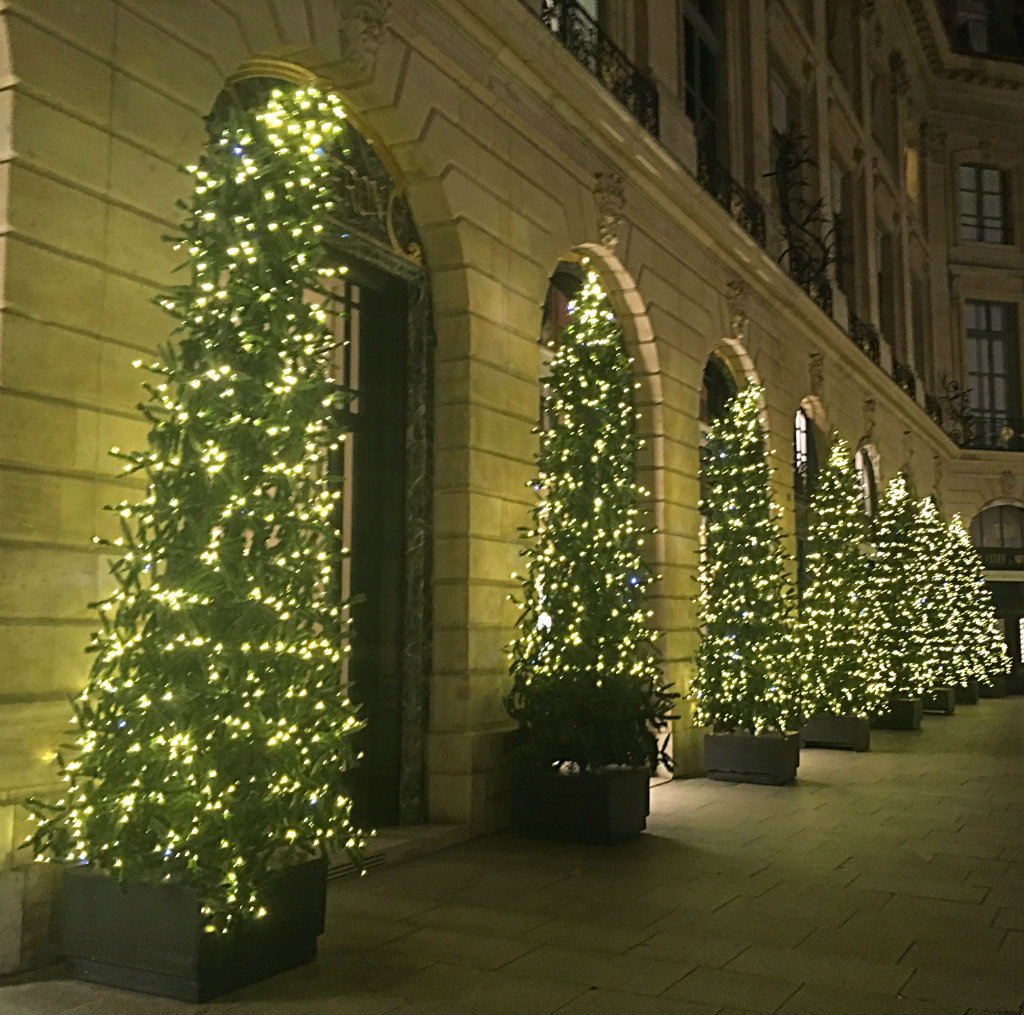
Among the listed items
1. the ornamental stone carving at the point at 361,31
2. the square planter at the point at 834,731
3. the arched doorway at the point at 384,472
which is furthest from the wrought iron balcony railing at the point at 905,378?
the ornamental stone carving at the point at 361,31

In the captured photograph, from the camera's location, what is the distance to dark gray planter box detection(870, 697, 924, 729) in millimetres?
18031

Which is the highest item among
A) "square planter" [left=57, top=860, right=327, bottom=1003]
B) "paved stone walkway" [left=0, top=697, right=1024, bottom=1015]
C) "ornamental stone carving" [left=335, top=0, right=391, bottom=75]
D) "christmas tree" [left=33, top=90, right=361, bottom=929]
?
"ornamental stone carving" [left=335, top=0, right=391, bottom=75]

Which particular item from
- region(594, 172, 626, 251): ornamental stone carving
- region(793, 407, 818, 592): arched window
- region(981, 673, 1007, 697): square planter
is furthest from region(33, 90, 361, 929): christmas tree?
region(981, 673, 1007, 697): square planter

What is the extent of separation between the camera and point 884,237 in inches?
1073

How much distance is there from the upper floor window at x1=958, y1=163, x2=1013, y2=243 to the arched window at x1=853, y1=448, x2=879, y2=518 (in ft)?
41.2

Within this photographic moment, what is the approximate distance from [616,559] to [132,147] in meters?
4.79

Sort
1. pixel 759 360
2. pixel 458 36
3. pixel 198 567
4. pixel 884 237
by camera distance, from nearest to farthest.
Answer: pixel 198 567, pixel 458 36, pixel 759 360, pixel 884 237

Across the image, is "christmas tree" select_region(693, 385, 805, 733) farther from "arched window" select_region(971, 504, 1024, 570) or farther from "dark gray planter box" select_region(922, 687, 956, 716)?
"arched window" select_region(971, 504, 1024, 570)

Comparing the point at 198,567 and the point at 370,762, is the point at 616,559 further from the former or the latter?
the point at 198,567

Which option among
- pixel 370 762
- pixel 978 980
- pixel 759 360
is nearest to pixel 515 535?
pixel 370 762

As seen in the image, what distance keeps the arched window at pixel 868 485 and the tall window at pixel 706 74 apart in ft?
29.7

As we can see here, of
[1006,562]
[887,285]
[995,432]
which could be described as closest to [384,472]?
[887,285]

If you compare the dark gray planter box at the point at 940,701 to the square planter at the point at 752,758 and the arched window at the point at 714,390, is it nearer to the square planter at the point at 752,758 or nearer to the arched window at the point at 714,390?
the arched window at the point at 714,390

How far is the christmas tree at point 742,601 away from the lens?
1192 centimetres
